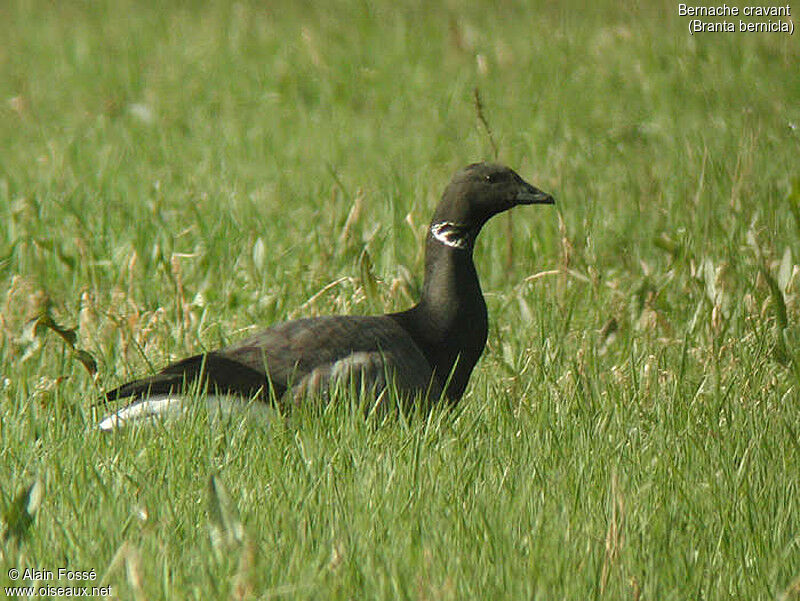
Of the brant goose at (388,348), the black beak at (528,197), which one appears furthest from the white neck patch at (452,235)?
the black beak at (528,197)

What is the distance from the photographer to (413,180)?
831 centimetres

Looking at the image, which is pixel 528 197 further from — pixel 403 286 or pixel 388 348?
pixel 388 348

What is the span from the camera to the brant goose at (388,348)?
471 centimetres

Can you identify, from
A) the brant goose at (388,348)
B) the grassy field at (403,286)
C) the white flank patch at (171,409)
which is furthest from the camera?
the brant goose at (388,348)

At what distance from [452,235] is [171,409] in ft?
5.27

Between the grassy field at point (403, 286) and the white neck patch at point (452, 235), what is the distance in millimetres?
351

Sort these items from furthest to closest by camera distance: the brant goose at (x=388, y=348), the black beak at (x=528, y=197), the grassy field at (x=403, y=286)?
the black beak at (x=528, y=197)
the brant goose at (x=388, y=348)
the grassy field at (x=403, y=286)

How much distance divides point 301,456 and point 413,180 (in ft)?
14.3

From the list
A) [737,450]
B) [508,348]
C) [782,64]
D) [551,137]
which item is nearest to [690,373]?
[508,348]

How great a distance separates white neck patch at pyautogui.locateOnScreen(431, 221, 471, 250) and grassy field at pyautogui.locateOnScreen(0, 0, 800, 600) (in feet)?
1.15

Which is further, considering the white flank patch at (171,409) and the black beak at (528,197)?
the black beak at (528,197)

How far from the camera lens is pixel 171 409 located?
4.61 m

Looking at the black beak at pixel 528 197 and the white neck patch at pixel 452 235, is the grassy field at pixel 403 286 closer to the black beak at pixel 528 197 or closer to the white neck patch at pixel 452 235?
the white neck patch at pixel 452 235

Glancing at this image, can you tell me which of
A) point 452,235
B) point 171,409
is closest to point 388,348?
point 452,235
